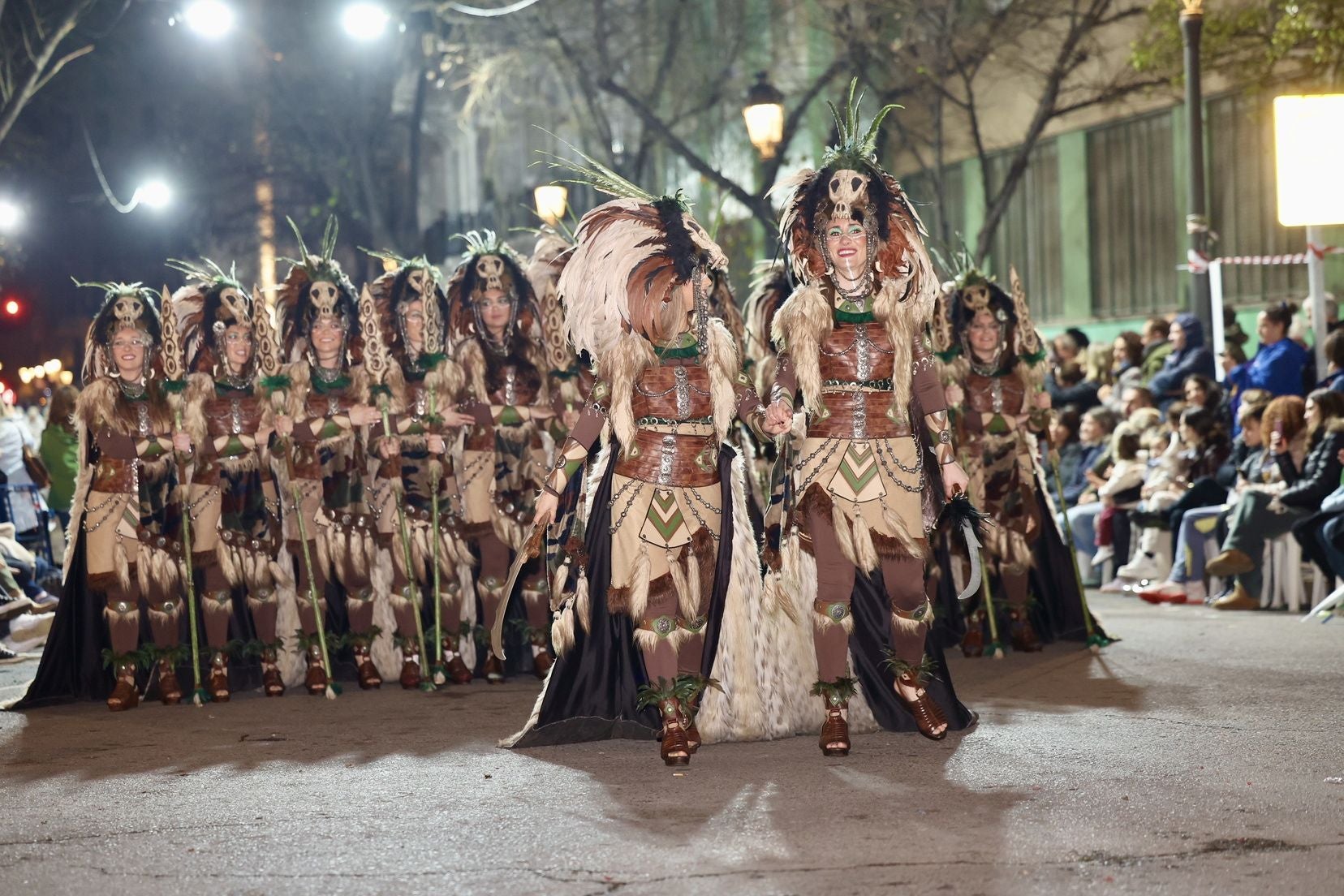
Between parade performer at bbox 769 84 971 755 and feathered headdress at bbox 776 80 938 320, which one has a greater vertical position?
feathered headdress at bbox 776 80 938 320

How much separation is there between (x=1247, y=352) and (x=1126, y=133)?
344cm

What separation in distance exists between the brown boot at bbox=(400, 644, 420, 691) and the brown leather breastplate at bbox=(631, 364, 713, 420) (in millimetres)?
2648

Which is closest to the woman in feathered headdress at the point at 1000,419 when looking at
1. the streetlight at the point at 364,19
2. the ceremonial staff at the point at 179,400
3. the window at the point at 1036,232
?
the ceremonial staff at the point at 179,400

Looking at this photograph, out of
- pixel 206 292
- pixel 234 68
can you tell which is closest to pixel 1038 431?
pixel 206 292

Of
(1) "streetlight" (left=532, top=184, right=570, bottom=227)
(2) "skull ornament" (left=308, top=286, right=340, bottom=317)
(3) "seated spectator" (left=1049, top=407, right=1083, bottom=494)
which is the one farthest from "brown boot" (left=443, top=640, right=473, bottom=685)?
(1) "streetlight" (left=532, top=184, right=570, bottom=227)

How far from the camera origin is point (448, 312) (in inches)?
329

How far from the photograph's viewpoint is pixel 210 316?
802 cm

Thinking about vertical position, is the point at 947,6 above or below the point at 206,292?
above

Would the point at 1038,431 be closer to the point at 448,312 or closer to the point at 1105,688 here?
the point at 1105,688

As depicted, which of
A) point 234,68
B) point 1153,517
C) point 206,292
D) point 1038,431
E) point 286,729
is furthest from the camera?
point 234,68

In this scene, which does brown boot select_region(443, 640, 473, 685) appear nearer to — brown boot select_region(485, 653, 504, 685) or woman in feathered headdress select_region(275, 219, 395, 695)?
brown boot select_region(485, 653, 504, 685)

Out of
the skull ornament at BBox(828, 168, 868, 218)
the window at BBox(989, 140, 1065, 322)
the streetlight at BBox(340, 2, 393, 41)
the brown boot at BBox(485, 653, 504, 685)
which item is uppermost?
the streetlight at BBox(340, 2, 393, 41)

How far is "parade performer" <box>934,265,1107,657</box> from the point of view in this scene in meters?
8.63

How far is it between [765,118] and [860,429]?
27.9 feet
